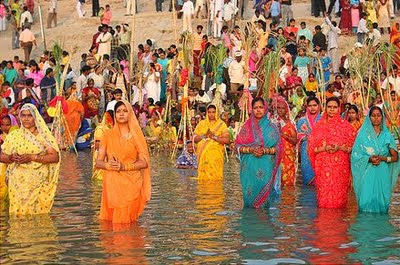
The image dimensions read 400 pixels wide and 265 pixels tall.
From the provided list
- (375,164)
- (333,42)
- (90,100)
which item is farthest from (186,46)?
(375,164)

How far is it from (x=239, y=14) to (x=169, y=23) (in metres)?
2.40

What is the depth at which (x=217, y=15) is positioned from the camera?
31.3 metres

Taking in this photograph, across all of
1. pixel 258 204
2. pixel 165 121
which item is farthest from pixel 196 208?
pixel 165 121

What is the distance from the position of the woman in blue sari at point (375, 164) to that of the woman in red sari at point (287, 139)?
2061 mm

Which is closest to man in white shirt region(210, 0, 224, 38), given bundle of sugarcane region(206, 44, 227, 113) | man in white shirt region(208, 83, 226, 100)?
man in white shirt region(208, 83, 226, 100)

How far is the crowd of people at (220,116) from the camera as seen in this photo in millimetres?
13883

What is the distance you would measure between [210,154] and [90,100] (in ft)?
30.0

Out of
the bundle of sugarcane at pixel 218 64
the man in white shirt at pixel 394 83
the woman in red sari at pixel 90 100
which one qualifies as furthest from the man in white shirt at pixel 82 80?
the man in white shirt at pixel 394 83

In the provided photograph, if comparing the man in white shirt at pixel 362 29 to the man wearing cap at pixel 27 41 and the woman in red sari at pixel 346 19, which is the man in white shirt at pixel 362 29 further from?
the man wearing cap at pixel 27 41

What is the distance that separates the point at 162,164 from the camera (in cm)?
2220

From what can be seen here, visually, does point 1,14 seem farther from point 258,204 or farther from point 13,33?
point 258,204

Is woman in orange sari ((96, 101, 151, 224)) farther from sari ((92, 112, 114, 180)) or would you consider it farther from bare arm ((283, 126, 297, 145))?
sari ((92, 112, 114, 180))

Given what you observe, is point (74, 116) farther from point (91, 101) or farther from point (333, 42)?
point (333, 42)

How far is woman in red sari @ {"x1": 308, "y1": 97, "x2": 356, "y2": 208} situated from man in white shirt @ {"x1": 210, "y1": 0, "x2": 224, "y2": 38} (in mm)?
16224
